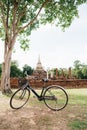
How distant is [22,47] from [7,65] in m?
4.82

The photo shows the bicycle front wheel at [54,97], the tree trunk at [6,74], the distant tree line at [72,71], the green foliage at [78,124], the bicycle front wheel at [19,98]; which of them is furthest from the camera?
the distant tree line at [72,71]

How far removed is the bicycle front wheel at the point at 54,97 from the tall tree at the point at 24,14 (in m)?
6.74

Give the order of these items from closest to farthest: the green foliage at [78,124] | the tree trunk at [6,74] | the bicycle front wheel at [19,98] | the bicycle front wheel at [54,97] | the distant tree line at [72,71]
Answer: the green foliage at [78,124] < the bicycle front wheel at [54,97] < the bicycle front wheel at [19,98] < the tree trunk at [6,74] < the distant tree line at [72,71]

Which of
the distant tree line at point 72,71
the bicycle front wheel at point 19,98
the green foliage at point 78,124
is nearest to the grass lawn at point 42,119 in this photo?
the green foliage at point 78,124

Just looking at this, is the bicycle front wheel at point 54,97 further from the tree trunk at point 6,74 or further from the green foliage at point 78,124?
the tree trunk at point 6,74

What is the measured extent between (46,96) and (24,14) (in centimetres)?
934

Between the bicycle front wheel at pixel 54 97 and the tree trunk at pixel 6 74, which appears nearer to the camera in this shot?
the bicycle front wheel at pixel 54 97

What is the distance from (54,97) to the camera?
856 centimetres

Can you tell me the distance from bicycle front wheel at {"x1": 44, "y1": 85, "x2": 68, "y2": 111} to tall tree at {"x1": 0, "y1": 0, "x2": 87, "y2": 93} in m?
6.74

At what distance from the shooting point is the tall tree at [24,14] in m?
15.2

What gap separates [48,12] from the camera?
17.8 metres

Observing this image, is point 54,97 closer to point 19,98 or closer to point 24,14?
point 19,98

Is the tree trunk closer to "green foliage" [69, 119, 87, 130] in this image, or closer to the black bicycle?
the black bicycle

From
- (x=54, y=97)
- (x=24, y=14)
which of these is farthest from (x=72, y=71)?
(x=54, y=97)
